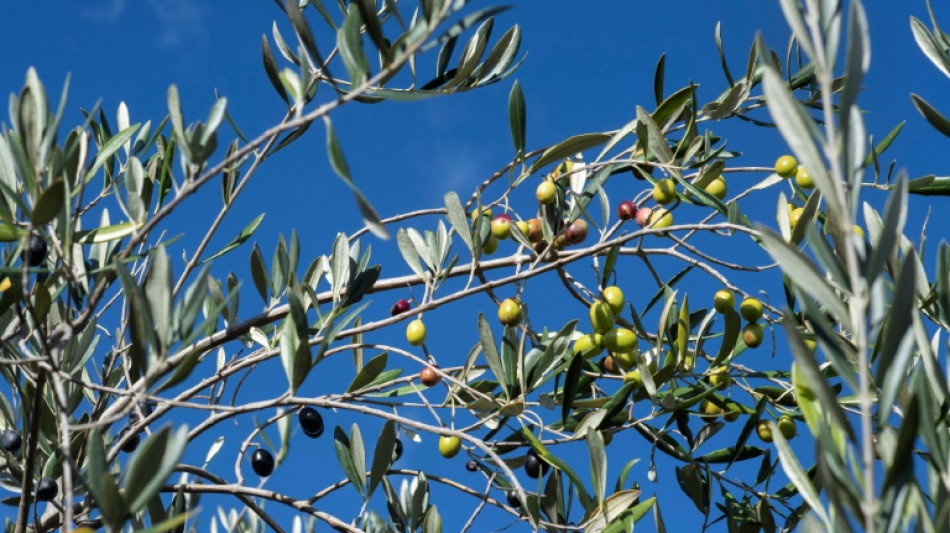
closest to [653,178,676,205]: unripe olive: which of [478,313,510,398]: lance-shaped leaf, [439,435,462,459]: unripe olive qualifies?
[478,313,510,398]: lance-shaped leaf

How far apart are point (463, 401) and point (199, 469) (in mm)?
623

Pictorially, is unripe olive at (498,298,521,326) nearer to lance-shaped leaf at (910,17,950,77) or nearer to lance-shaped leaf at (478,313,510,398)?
lance-shaped leaf at (478,313,510,398)

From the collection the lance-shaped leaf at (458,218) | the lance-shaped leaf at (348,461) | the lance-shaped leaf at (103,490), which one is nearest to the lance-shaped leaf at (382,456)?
the lance-shaped leaf at (348,461)

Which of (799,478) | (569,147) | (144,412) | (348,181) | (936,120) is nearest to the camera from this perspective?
(799,478)

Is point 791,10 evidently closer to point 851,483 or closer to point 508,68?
point 851,483

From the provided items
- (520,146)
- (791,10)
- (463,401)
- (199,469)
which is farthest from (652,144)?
(791,10)

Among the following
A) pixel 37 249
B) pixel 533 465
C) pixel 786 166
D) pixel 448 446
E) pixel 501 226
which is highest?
pixel 37 249

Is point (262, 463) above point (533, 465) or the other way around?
above

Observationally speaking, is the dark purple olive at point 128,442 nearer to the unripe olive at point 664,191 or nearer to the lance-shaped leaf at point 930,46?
the unripe olive at point 664,191

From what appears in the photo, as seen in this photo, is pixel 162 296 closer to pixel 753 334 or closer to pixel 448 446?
pixel 448 446

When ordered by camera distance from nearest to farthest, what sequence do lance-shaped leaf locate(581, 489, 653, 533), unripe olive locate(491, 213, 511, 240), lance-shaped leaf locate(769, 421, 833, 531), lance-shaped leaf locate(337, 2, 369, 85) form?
lance-shaped leaf locate(769, 421, 833, 531)
lance-shaped leaf locate(337, 2, 369, 85)
lance-shaped leaf locate(581, 489, 653, 533)
unripe olive locate(491, 213, 511, 240)

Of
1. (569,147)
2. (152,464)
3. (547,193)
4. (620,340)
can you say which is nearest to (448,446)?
(620,340)

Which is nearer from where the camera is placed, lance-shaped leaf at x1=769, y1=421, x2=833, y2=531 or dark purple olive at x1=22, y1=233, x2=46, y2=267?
lance-shaped leaf at x1=769, y1=421, x2=833, y2=531

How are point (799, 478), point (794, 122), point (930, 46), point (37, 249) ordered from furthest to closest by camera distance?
point (37, 249)
point (930, 46)
point (799, 478)
point (794, 122)
